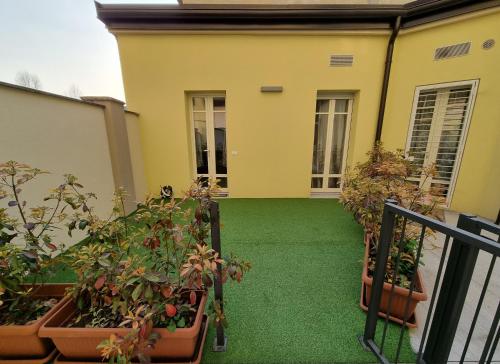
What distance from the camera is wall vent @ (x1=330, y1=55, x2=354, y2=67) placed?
12.9 feet

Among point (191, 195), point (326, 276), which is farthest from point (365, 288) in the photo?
point (191, 195)

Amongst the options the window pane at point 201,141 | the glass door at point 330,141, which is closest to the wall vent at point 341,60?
the glass door at point 330,141

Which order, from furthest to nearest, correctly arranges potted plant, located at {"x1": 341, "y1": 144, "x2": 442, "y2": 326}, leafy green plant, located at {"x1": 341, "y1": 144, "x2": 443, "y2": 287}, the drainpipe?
the drainpipe < leafy green plant, located at {"x1": 341, "y1": 144, "x2": 443, "y2": 287} < potted plant, located at {"x1": 341, "y1": 144, "x2": 442, "y2": 326}

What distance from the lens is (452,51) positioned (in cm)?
338

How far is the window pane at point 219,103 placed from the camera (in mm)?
4371

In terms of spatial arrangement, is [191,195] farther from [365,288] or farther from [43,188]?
[43,188]

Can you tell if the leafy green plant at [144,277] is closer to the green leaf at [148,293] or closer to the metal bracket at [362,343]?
the green leaf at [148,293]

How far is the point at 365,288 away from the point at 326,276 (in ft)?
1.35

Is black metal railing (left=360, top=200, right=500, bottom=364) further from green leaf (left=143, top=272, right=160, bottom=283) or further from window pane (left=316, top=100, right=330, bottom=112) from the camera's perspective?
window pane (left=316, top=100, right=330, bottom=112)

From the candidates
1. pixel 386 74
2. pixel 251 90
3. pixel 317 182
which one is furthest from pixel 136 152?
pixel 386 74

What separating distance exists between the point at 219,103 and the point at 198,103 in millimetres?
455

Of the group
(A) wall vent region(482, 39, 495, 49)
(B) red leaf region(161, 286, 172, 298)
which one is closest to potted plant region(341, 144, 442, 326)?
(B) red leaf region(161, 286, 172, 298)

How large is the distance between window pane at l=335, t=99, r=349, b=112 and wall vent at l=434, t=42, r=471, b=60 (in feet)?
4.98

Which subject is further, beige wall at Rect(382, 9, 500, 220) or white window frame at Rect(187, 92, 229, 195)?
white window frame at Rect(187, 92, 229, 195)
